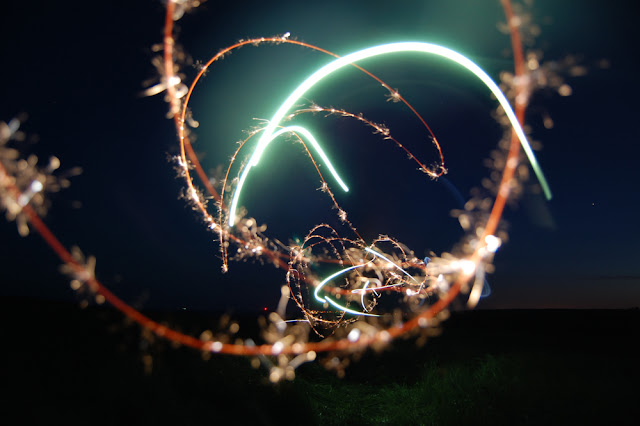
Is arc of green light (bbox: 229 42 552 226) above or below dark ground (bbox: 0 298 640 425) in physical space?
above

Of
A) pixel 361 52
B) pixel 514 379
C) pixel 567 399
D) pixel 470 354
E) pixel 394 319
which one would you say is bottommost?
pixel 567 399

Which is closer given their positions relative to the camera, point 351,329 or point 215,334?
point 215,334

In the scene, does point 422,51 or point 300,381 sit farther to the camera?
point 300,381

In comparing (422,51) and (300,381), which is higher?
(422,51)

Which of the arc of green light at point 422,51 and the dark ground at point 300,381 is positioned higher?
the arc of green light at point 422,51

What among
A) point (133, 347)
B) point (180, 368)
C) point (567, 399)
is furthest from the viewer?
point (180, 368)

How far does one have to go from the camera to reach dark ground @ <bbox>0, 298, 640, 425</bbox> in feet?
13.3

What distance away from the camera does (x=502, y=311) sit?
9719 millimetres

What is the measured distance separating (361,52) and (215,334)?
18.4 ft

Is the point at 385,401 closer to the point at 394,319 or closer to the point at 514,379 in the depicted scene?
the point at 394,319

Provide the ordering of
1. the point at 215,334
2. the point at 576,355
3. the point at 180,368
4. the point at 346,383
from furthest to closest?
the point at 346,383
the point at 215,334
the point at 576,355
the point at 180,368

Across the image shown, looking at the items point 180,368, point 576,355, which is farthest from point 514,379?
point 180,368

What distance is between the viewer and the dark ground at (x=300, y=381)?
4.06m

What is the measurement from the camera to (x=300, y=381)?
23.0 feet
